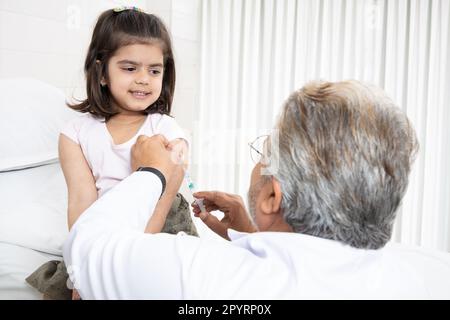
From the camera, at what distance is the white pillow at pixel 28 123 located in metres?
1.70

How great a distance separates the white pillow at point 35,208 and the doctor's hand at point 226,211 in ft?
1.56

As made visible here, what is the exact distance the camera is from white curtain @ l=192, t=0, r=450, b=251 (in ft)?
8.73

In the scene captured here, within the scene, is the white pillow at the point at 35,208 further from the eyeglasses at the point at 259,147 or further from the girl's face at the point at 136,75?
the eyeglasses at the point at 259,147

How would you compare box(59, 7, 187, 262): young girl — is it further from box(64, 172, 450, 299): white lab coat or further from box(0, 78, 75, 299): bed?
box(64, 172, 450, 299): white lab coat

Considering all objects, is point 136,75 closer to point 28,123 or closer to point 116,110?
point 116,110

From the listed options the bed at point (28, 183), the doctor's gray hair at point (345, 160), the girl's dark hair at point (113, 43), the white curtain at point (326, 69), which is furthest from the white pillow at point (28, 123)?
the doctor's gray hair at point (345, 160)

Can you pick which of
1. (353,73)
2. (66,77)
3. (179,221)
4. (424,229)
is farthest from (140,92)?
(424,229)

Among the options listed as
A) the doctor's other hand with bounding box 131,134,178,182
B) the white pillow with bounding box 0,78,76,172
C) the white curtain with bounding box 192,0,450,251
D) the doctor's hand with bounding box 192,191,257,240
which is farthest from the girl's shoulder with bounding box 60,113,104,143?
the white curtain with bounding box 192,0,450,251

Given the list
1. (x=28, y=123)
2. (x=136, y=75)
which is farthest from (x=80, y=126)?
(x=28, y=123)

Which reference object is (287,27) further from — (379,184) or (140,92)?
(379,184)

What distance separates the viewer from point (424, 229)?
107 inches

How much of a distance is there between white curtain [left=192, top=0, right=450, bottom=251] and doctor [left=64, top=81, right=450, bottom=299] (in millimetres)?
1730

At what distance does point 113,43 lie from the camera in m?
1.29

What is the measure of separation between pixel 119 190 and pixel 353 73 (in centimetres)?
227
